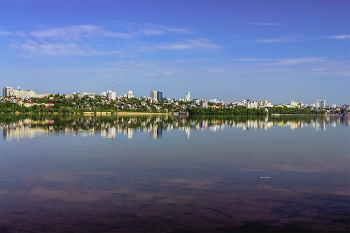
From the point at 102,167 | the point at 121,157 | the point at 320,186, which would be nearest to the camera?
the point at 320,186

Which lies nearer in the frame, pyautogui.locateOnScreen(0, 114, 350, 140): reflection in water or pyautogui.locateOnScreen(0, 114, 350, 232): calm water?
pyautogui.locateOnScreen(0, 114, 350, 232): calm water

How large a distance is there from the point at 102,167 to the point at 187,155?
4.91 metres

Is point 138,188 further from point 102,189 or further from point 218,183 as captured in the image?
point 218,183

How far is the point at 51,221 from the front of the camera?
23.6 ft

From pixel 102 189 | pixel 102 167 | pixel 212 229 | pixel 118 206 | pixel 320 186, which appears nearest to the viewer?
pixel 212 229

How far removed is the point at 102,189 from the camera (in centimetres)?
975

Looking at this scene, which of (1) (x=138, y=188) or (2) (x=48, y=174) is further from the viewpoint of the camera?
(2) (x=48, y=174)

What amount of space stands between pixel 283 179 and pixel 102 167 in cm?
651

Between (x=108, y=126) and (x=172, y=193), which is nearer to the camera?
(x=172, y=193)

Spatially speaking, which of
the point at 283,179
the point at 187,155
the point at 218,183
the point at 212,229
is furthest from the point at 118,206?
the point at 187,155

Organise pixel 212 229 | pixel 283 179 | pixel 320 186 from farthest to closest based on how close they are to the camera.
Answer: pixel 283 179 → pixel 320 186 → pixel 212 229

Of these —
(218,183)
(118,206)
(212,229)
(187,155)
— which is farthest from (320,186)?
(187,155)

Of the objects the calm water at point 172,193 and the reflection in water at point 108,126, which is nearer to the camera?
the calm water at point 172,193

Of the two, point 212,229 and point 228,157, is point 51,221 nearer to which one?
point 212,229
